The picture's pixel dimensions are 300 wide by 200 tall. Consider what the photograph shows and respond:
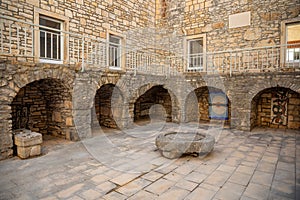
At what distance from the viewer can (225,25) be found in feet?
27.0

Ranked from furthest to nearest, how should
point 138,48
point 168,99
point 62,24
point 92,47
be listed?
point 168,99 → point 138,48 → point 92,47 → point 62,24

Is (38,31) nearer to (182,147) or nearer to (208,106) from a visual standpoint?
(182,147)

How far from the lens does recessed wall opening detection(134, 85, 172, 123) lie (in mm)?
9336

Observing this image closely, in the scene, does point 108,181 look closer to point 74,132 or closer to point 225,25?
point 74,132

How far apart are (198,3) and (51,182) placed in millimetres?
8822

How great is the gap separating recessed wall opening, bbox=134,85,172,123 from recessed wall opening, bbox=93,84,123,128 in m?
2.18

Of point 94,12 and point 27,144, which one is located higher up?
point 94,12

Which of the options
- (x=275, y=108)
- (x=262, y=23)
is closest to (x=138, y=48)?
(x=262, y=23)

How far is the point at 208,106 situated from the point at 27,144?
7051 millimetres

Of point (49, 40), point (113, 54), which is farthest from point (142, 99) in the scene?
point (49, 40)

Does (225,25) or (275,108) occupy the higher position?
(225,25)

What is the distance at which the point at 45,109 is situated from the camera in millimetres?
6035

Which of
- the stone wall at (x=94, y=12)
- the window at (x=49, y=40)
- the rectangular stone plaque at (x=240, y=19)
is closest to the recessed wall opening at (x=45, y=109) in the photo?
the window at (x=49, y=40)

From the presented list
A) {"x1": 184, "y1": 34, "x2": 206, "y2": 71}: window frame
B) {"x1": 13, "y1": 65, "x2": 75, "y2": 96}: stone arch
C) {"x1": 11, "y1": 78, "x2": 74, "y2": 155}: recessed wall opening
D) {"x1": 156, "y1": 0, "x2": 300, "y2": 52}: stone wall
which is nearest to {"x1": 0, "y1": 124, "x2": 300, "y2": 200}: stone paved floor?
{"x1": 11, "y1": 78, "x2": 74, "y2": 155}: recessed wall opening
